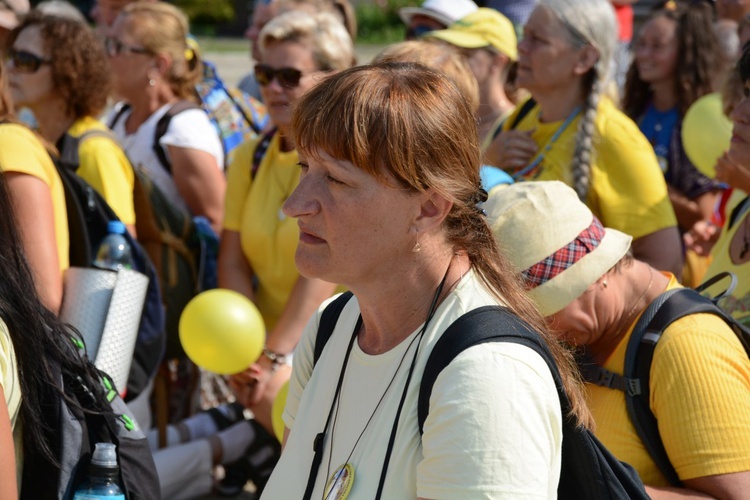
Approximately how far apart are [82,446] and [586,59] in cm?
260

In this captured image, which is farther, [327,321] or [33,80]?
[33,80]

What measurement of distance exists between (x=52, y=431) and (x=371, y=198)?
992 millimetres

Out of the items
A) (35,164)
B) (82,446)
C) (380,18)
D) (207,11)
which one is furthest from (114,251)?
(207,11)

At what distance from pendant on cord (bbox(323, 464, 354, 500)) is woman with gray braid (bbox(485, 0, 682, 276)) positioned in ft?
6.89

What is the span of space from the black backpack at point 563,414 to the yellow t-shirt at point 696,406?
376 millimetres

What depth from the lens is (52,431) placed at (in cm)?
221

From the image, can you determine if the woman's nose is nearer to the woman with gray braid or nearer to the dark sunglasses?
the woman with gray braid

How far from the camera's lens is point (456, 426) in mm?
1563

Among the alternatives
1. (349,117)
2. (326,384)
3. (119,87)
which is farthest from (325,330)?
(119,87)

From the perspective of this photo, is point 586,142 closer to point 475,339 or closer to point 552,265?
point 552,265

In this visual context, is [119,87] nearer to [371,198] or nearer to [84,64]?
[84,64]

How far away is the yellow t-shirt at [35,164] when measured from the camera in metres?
3.17

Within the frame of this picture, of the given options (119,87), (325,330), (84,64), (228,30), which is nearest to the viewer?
(325,330)

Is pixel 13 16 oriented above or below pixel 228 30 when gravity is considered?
above
